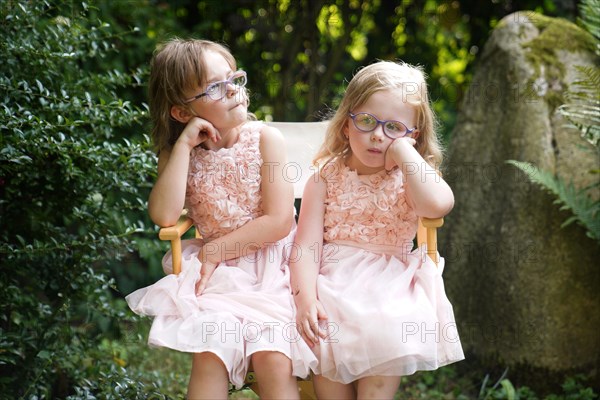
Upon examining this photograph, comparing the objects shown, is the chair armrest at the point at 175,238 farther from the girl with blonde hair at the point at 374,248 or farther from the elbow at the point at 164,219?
the girl with blonde hair at the point at 374,248

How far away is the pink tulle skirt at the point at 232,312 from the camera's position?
7.63ft

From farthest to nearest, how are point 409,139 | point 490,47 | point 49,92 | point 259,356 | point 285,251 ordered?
point 490,47, point 49,92, point 285,251, point 409,139, point 259,356

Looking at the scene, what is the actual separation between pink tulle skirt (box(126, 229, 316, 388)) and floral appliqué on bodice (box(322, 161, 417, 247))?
24cm

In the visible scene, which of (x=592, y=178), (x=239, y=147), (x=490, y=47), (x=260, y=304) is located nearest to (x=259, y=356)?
(x=260, y=304)

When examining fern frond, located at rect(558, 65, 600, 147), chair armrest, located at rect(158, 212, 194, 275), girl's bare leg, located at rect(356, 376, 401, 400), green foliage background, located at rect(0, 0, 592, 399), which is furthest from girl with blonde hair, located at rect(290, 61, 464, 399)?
fern frond, located at rect(558, 65, 600, 147)

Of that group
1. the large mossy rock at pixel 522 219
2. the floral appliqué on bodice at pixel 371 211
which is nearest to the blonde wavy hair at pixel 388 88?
the floral appliqué on bodice at pixel 371 211

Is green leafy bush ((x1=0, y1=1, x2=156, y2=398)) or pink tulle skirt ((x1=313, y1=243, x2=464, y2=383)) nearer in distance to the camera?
pink tulle skirt ((x1=313, y1=243, x2=464, y2=383))

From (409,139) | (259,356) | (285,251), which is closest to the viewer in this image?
(259,356)

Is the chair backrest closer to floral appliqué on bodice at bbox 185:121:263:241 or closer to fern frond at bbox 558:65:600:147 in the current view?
floral appliqué on bodice at bbox 185:121:263:241

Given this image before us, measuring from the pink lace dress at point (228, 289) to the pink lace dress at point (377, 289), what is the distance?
Result: 14 cm

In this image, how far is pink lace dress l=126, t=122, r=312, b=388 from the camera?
7.66 ft

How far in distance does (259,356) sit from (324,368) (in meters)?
0.20

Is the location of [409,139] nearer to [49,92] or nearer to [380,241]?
[380,241]

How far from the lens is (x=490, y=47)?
4.02 meters
